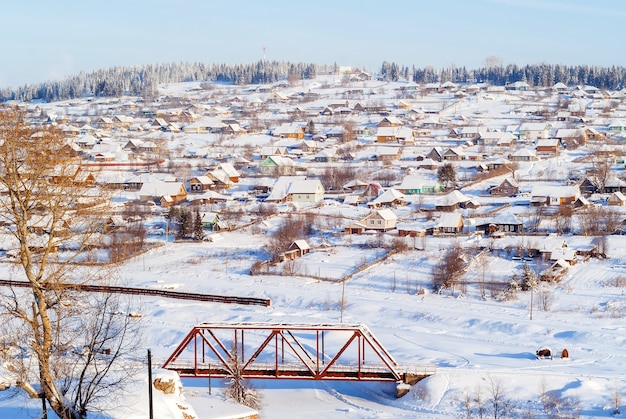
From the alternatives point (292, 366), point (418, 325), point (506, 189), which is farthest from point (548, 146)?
point (292, 366)

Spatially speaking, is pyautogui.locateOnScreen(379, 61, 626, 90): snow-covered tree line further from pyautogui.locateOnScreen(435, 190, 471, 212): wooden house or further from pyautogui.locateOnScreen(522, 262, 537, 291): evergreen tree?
pyautogui.locateOnScreen(522, 262, 537, 291): evergreen tree

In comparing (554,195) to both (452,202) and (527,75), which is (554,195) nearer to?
(452,202)

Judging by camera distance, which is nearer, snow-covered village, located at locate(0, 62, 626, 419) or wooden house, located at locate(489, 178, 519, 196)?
snow-covered village, located at locate(0, 62, 626, 419)

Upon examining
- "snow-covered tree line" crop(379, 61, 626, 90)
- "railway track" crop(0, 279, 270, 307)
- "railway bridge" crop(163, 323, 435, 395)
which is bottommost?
"railway track" crop(0, 279, 270, 307)

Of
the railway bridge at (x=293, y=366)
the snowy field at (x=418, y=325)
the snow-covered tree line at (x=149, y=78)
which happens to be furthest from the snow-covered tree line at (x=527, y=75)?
the railway bridge at (x=293, y=366)

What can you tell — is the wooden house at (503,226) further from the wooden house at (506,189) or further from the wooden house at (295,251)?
the wooden house at (506,189)

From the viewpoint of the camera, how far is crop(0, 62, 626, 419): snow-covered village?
28.7 feet

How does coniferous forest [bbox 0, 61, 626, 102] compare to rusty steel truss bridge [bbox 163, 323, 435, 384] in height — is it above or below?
above

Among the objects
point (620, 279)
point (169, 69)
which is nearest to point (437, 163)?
point (620, 279)

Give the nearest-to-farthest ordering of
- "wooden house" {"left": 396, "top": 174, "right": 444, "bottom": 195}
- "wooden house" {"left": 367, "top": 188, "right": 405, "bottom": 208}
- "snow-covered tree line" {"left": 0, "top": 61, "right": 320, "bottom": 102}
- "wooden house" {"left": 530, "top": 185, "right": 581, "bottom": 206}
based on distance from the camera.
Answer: "wooden house" {"left": 530, "top": 185, "right": 581, "bottom": 206}, "wooden house" {"left": 367, "top": 188, "right": 405, "bottom": 208}, "wooden house" {"left": 396, "top": 174, "right": 444, "bottom": 195}, "snow-covered tree line" {"left": 0, "top": 61, "right": 320, "bottom": 102}

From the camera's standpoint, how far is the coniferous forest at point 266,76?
73562 mm

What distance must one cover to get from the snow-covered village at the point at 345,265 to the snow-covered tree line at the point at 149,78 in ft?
106

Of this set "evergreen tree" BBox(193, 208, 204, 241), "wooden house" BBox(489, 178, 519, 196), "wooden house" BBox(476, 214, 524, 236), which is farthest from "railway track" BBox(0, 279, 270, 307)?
"wooden house" BBox(489, 178, 519, 196)

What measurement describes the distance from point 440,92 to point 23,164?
212 feet
